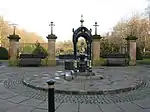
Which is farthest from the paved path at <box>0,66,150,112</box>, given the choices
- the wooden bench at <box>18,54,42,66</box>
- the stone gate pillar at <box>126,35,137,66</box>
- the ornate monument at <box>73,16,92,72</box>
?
the stone gate pillar at <box>126,35,137,66</box>

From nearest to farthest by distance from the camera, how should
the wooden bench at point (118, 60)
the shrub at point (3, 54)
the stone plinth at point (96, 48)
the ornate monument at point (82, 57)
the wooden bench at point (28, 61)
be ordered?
the ornate monument at point (82, 57) < the wooden bench at point (28, 61) < the wooden bench at point (118, 60) < the stone plinth at point (96, 48) < the shrub at point (3, 54)

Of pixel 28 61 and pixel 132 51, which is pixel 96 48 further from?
pixel 28 61

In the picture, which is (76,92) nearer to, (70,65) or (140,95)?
(140,95)

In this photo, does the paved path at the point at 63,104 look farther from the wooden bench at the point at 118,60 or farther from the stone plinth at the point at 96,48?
the stone plinth at the point at 96,48

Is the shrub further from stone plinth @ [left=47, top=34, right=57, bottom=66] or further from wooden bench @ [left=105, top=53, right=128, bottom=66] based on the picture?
wooden bench @ [left=105, top=53, right=128, bottom=66]

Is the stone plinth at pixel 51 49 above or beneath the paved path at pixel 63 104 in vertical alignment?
above

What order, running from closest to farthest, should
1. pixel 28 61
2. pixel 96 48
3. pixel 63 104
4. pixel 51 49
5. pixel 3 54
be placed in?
pixel 63 104 → pixel 28 61 → pixel 51 49 → pixel 96 48 → pixel 3 54

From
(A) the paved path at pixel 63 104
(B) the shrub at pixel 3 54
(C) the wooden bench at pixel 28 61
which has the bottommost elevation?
(A) the paved path at pixel 63 104

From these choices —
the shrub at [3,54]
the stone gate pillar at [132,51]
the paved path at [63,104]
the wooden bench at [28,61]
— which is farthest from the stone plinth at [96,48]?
the paved path at [63,104]

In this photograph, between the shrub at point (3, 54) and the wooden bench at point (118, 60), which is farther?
the shrub at point (3, 54)

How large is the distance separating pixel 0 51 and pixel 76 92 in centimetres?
2060

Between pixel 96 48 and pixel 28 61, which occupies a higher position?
pixel 96 48

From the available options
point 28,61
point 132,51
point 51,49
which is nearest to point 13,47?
point 28,61

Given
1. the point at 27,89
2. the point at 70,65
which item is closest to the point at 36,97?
the point at 27,89
